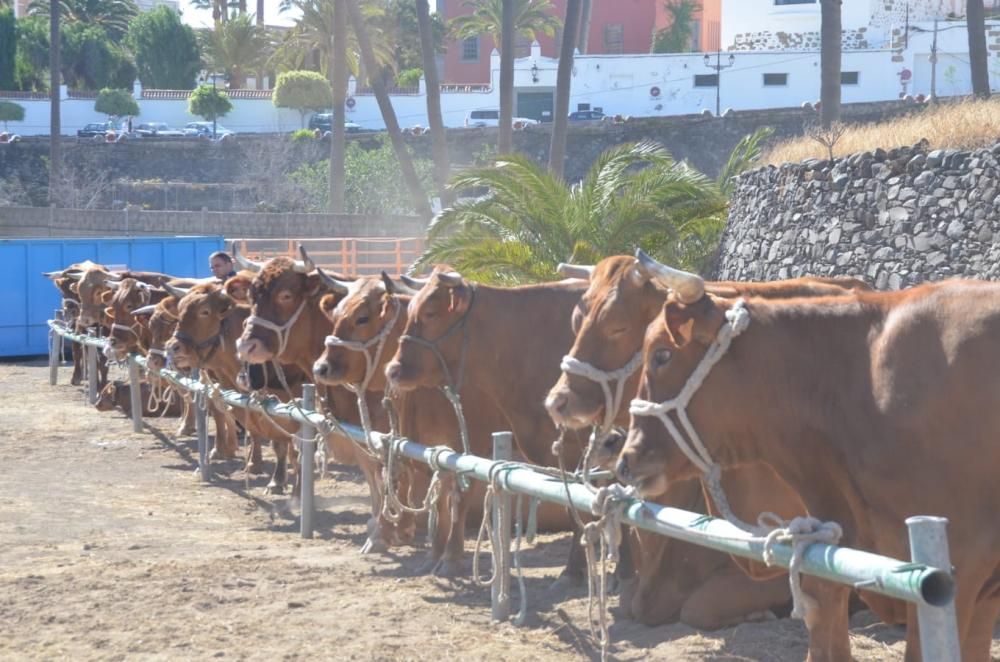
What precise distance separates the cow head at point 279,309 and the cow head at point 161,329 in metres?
4.28

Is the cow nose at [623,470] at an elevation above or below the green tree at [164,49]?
below

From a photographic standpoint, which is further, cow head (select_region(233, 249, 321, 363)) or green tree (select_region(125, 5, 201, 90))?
green tree (select_region(125, 5, 201, 90))

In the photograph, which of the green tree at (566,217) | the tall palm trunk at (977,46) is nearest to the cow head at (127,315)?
the green tree at (566,217)

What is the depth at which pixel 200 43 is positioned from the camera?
7956 cm

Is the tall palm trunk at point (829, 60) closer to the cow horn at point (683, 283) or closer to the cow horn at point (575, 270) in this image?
the cow horn at point (575, 270)

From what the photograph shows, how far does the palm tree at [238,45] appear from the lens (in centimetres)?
7538

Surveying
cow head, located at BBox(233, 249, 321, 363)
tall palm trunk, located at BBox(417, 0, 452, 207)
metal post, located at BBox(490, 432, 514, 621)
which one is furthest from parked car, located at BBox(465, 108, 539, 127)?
metal post, located at BBox(490, 432, 514, 621)

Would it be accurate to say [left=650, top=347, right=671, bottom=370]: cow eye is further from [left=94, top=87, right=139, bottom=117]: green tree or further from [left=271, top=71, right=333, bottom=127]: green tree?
[left=94, top=87, right=139, bottom=117]: green tree

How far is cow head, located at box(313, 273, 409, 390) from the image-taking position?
9.96 meters

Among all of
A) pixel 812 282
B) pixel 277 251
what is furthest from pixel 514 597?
pixel 277 251

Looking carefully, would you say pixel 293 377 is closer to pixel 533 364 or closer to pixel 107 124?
pixel 533 364

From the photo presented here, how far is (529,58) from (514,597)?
205ft

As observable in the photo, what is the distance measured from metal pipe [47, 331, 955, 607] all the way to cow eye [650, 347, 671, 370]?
603mm

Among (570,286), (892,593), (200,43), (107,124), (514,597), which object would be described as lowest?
(514,597)
